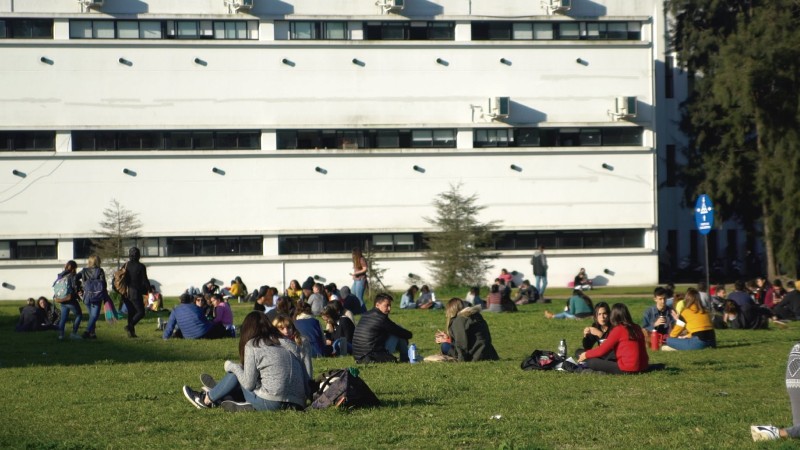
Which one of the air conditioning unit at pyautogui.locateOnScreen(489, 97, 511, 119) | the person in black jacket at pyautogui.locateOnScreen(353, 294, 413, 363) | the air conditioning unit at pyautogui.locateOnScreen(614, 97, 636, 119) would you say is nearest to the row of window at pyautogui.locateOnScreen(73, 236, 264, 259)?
the air conditioning unit at pyautogui.locateOnScreen(489, 97, 511, 119)

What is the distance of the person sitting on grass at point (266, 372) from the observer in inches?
489

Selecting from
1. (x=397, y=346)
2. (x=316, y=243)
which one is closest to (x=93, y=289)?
(x=397, y=346)

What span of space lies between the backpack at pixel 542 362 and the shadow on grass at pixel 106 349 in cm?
634

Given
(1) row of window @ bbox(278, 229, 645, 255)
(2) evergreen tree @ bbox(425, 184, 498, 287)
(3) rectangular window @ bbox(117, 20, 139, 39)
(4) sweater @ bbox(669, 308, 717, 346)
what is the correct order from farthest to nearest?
(1) row of window @ bbox(278, 229, 645, 255)
(3) rectangular window @ bbox(117, 20, 139, 39)
(2) evergreen tree @ bbox(425, 184, 498, 287)
(4) sweater @ bbox(669, 308, 717, 346)

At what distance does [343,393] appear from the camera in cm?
1252

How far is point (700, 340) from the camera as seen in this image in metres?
21.2

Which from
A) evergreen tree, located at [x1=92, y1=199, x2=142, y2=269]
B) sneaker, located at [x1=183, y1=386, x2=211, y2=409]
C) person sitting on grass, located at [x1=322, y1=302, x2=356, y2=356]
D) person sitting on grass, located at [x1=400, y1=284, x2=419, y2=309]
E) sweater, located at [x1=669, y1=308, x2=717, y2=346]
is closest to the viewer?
sneaker, located at [x1=183, y1=386, x2=211, y2=409]

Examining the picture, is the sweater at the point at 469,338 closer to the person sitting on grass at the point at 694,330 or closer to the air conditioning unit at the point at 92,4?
the person sitting on grass at the point at 694,330

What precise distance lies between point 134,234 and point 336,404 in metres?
43.1

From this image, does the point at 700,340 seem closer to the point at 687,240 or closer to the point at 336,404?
the point at 336,404

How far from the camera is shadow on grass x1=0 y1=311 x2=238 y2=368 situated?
20.9 m

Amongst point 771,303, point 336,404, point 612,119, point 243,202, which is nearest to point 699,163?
point 612,119

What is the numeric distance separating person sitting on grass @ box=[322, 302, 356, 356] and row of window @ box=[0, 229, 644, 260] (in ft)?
109

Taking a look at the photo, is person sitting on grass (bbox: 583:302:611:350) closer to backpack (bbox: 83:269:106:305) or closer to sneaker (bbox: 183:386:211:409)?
sneaker (bbox: 183:386:211:409)
